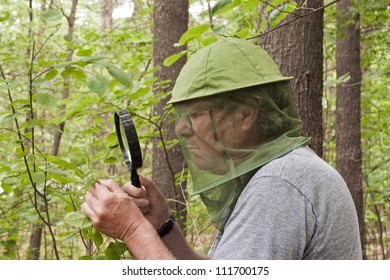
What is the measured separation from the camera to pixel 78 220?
205cm

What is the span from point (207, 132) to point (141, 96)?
1.52m

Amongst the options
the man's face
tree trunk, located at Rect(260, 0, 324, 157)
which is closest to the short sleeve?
the man's face

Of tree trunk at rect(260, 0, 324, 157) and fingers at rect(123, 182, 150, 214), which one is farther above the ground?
tree trunk at rect(260, 0, 324, 157)

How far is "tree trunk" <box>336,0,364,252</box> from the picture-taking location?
323 inches

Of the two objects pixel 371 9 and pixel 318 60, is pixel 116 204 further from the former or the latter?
pixel 371 9

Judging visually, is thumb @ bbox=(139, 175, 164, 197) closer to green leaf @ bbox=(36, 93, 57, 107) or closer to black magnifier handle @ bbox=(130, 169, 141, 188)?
black magnifier handle @ bbox=(130, 169, 141, 188)

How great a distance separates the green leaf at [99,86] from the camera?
240 centimetres

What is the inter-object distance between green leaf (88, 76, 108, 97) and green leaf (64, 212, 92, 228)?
629 millimetres

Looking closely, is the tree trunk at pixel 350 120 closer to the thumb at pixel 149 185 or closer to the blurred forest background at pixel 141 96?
the blurred forest background at pixel 141 96

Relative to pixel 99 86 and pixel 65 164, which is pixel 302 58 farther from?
pixel 65 164

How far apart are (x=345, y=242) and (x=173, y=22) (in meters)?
4.05

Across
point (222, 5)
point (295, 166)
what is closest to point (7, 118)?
point (222, 5)

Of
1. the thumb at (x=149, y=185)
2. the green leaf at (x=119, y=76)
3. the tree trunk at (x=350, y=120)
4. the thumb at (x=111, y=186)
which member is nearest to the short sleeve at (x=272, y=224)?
the thumb at (x=111, y=186)

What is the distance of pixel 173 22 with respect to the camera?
211 inches
